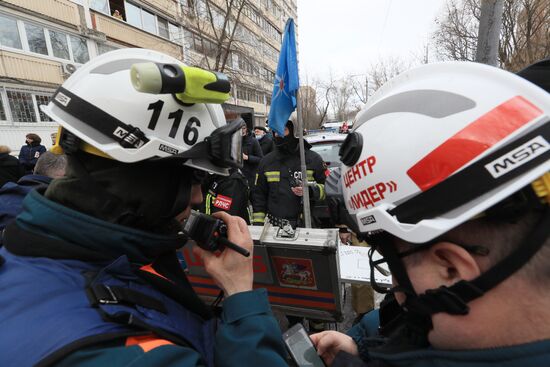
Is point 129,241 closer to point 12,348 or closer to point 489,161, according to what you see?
point 12,348

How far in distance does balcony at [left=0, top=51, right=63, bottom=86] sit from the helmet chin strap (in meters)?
16.9

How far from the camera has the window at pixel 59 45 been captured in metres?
14.2

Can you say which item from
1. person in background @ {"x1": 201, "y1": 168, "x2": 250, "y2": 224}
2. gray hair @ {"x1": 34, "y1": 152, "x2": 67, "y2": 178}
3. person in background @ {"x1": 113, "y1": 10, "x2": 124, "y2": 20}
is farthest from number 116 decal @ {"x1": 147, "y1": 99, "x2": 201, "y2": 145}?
person in background @ {"x1": 113, "y1": 10, "x2": 124, "y2": 20}

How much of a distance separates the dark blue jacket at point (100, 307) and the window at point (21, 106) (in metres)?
16.0

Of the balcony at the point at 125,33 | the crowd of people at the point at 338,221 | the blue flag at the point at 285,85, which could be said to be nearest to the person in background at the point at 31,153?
the blue flag at the point at 285,85

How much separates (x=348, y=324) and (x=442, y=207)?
3118 mm

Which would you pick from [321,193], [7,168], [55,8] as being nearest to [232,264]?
[321,193]

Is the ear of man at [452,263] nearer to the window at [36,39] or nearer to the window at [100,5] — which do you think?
the window at [36,39]

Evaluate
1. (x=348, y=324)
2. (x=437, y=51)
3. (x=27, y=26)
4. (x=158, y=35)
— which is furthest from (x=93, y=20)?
(x=437, y=51)

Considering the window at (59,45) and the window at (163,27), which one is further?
the window at (163,27)

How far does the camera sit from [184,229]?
1.34 m

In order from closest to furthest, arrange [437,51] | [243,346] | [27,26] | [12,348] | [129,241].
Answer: [12,348] < [243,346] < [129,241] < [27,26] < [437,51]

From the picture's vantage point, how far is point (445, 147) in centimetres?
83

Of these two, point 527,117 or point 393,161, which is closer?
point 527,117
